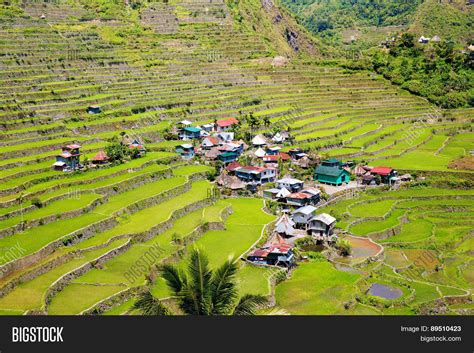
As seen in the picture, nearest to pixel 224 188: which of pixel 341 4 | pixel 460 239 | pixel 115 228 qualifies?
pixel 115 228

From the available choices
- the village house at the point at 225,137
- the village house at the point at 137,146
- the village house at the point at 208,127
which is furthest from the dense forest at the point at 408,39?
the village house at the point at 137,146

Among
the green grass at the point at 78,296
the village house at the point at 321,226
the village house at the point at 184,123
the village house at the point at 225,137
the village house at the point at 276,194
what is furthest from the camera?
the village house at the point at 184,123

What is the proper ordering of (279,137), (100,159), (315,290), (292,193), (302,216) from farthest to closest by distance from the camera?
(279,137), (292,193), (100,159), (302,216), (315,290)

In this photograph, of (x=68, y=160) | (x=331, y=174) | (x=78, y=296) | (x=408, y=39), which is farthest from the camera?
(x=408, y=39)

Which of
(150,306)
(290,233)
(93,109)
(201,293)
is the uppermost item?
(201,293)

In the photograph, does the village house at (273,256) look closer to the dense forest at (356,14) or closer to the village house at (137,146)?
the village house at (137,146)

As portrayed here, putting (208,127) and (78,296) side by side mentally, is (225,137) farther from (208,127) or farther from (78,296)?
(78,296)

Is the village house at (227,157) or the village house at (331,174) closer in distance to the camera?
the village house at (331,174)

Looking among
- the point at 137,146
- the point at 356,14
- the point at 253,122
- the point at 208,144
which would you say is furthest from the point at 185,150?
the point at 356,14
